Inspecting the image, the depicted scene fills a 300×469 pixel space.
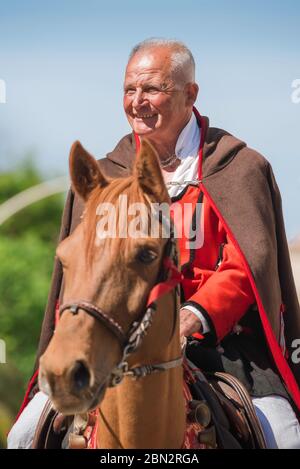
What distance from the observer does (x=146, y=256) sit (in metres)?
4.22

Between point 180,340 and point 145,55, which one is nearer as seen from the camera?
point 180,340

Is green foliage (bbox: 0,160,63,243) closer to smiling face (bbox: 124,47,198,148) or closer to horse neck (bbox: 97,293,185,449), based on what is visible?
smiling face (bbox: 124,47,198,148)

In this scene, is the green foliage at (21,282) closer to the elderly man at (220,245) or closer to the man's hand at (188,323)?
the elderly man at (220,245)

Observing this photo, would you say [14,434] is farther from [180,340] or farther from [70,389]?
[70,389]

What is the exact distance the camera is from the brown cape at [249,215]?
18.5 feet

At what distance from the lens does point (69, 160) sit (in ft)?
14.9

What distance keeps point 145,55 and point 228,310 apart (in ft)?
5.61

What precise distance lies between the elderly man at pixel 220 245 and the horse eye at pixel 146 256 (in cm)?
101

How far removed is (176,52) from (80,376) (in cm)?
274

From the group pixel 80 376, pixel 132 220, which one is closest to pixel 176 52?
pixel 132 220

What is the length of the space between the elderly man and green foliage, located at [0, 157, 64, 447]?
Answer: 11.7 meters

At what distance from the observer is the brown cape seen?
562 centimetres

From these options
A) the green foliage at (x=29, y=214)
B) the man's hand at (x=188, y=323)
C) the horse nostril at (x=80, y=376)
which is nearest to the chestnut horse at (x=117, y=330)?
the horse nostril at (x=80, y=376)

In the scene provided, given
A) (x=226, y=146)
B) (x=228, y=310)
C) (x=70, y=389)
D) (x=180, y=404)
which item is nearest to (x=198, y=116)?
(x=226, y=146)
